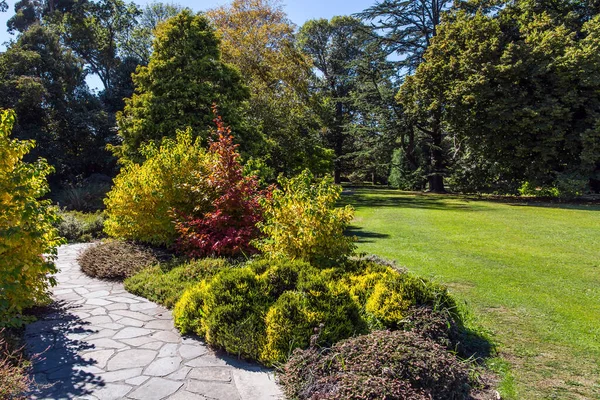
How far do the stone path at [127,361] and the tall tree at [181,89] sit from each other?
20.6 feet

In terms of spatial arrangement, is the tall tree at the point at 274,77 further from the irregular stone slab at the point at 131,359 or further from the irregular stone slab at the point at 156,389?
the irregular stone slab at the point at 156,389

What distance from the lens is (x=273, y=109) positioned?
13727 millimetres

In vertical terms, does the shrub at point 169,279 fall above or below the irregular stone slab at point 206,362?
above

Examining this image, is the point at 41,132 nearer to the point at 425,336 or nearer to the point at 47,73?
the point at 47,73

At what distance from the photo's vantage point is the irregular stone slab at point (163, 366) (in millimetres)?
2971

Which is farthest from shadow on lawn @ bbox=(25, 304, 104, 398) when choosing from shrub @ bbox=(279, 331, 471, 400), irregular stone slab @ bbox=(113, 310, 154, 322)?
shrub @ bbox=(279, 331, 471, 400)

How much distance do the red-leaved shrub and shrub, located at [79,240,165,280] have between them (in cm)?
58

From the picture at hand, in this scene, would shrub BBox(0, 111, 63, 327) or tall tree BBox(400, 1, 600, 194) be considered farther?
tall tree BBox(400, 1, 600, 194)

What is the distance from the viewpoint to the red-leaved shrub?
5.73 m

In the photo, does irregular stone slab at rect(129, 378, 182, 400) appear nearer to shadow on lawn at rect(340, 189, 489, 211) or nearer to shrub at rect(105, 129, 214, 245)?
shrub at rect(105, 129, 214, 245)

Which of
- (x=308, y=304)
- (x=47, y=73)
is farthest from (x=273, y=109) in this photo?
(x=308, y=304)

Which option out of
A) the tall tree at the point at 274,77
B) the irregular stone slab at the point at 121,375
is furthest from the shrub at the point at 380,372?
the tall tree at the point at 274,77

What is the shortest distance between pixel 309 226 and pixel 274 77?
11.9 meters

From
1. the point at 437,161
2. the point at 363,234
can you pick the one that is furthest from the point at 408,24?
the point at 363,234
